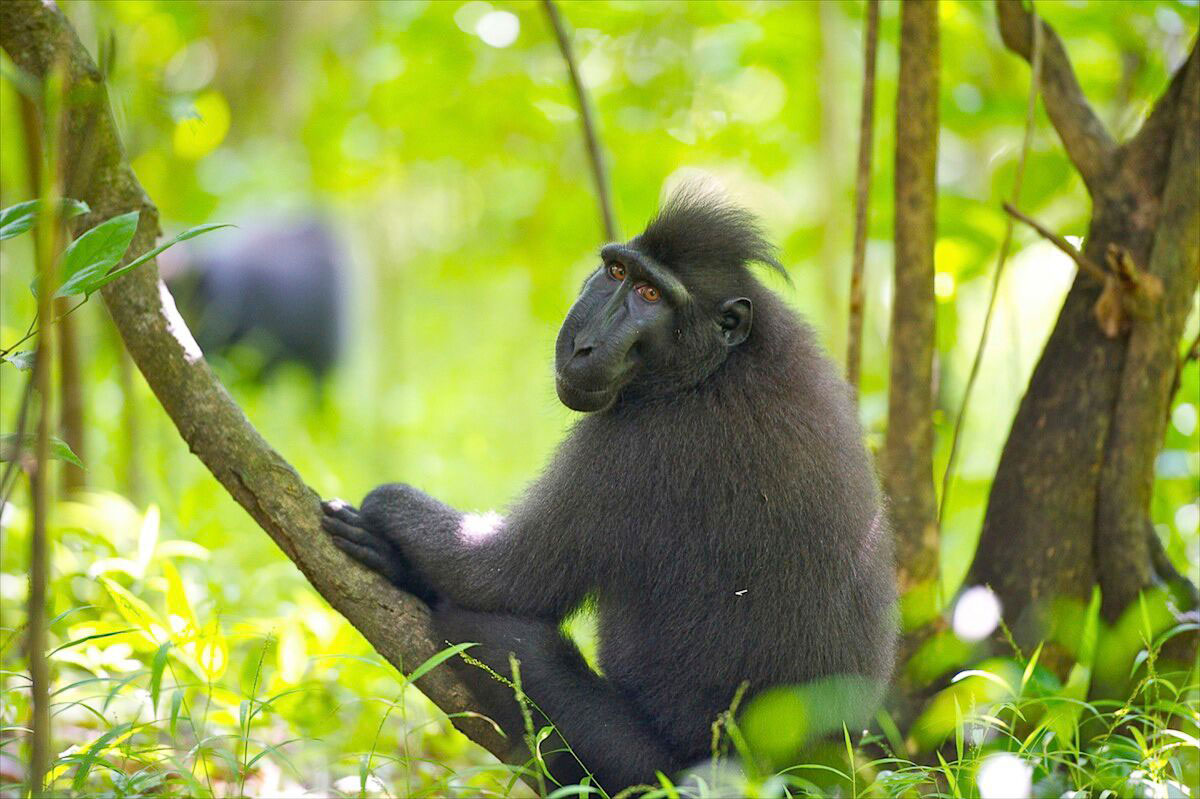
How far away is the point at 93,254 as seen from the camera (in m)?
2.47

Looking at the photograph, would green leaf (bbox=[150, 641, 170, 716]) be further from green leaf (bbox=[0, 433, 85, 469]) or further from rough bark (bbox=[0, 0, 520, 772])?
green leaf (bbox=[0, 433, 85, 469])

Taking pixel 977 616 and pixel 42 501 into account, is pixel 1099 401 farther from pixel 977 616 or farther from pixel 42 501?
pixel 42 501

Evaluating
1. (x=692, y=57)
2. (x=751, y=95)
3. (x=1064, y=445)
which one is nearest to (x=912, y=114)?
(x=1064, y=445)

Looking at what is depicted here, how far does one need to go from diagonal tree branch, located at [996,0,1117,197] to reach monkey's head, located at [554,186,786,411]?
1.36 m

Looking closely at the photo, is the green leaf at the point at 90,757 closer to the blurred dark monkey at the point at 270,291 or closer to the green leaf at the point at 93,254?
the green leaf at the point at 93,254

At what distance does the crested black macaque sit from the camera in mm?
3355

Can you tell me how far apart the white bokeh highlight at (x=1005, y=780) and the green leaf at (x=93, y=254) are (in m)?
2.32

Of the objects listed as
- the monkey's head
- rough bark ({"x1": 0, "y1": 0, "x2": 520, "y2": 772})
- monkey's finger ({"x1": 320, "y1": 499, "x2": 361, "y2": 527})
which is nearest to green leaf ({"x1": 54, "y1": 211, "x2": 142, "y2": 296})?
rough bark ({"x1": 0, "y1": 0, "x2": 520, "y2": 772})

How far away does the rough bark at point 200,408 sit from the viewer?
10.5 ft

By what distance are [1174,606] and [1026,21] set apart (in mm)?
2254

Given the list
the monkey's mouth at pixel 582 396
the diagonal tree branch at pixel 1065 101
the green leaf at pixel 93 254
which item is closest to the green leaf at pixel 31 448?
the green leaf at pixel 93 254

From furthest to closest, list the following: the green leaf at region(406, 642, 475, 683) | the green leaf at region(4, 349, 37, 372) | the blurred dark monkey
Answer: the blurred dark monkey → the green leaf at region(406, 642, 475, 683) → the green leaf at region(4, 349, 37, 372)

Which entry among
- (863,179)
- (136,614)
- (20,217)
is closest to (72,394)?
(136,614)

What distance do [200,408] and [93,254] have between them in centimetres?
89
